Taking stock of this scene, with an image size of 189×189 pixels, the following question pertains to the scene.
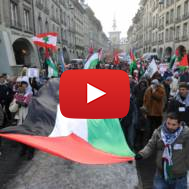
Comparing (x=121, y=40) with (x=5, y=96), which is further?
(x=121, y=40)

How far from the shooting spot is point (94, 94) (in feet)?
9.39

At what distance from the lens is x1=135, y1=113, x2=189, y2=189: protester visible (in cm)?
260

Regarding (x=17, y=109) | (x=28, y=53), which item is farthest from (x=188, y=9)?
(x=17, y=109)

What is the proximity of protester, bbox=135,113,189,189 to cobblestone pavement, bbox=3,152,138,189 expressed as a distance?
3.64 ft

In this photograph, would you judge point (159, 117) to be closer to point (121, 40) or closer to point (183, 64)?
point (183, 64)

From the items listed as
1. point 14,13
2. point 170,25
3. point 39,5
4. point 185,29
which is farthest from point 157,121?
point 170,25

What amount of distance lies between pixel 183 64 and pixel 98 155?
849 cm

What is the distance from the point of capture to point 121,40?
169 meters

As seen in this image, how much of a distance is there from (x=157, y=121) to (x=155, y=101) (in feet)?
1.97

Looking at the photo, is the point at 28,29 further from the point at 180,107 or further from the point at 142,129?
the point at 180,107

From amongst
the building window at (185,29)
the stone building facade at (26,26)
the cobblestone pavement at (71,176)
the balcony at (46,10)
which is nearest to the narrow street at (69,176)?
the cobblestone pavement at (71,176)

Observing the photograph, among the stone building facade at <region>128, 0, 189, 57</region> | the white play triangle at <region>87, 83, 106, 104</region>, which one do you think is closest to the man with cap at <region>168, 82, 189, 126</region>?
the white play triangle at <region>87, 83, 106, 104</region>

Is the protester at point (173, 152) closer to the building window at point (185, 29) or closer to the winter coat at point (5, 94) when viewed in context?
the winter coat at point (5, 94)

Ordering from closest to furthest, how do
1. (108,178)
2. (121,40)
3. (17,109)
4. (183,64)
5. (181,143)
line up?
(181,143), (108,178), (17,109), (183,64), (121,40)
